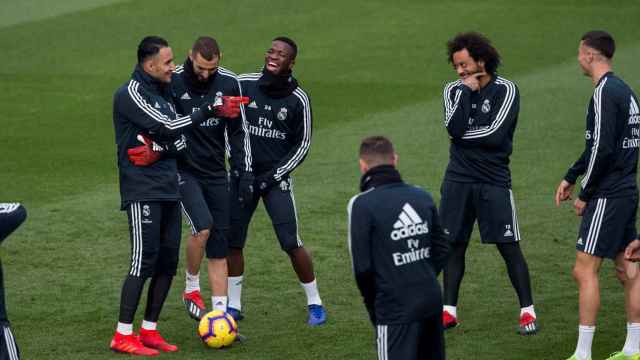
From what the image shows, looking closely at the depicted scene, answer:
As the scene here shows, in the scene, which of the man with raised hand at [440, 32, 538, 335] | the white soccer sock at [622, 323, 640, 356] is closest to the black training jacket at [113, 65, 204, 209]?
the man with raised hand at [440, 32, 538, 335]

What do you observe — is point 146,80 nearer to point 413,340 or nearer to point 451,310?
point 451,310

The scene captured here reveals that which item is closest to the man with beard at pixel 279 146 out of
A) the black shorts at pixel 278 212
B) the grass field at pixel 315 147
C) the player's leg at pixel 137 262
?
the black shorts at pixel 278 212

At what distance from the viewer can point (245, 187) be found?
10.0 metres

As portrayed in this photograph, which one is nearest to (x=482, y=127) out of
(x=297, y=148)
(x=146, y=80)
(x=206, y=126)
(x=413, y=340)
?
(x=297, y=148)

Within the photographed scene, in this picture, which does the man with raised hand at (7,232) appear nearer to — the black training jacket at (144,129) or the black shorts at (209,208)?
the black training jacket at (144,129)

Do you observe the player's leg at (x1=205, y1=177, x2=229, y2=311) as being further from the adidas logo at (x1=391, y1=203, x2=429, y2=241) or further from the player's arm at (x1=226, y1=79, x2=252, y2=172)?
the adidas logo at (x1=391, y1=203, x2=429, y2=241)

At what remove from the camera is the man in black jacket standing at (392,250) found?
7.07 meters

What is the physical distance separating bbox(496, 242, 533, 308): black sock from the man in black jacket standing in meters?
→ 2.77

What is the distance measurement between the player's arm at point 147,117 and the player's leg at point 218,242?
1.03 meters

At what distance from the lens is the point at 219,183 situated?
10047 millimetres

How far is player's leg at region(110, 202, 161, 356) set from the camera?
29.9 ft

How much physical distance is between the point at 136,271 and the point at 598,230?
11.5ft

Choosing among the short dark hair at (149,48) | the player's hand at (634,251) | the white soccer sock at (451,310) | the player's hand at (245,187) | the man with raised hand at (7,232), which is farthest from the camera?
the player's hand at (245,187)

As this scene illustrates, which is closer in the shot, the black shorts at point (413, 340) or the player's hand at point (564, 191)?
the black shorts at point (413, 340)
